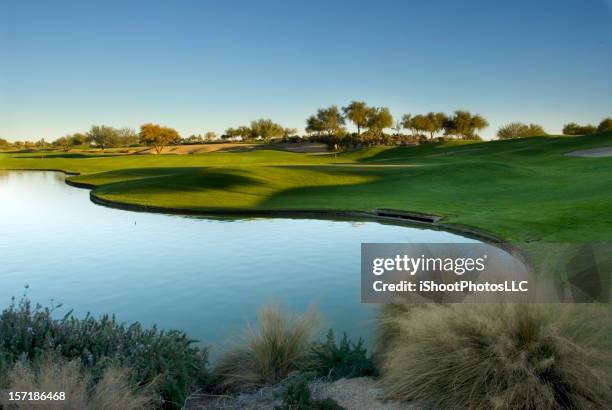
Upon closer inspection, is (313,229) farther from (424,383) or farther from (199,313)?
(424,383)

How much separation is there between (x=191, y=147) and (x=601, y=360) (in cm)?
9750

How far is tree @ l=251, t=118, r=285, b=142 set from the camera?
12006 cm

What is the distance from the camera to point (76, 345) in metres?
5.00

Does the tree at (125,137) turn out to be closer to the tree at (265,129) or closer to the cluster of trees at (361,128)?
the cluster of trees at (361,128)

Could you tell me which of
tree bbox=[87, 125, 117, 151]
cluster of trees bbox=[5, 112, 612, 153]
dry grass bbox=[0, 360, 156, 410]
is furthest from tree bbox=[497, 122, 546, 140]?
dry grass bbox=[0, 360, 156, 410]

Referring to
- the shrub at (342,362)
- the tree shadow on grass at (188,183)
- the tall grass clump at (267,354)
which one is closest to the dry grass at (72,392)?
the tall grass clump at (267,354)

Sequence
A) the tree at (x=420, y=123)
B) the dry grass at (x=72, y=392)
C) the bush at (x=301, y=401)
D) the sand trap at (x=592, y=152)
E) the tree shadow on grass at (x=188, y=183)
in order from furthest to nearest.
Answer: the tree at (x=420, y=123) → the sand trap at (x=592, y=152) → the tree shadow on grass at (x=188, y=183) → the bush at (x=301, y=401) → the dry grass at (x=72, y=392)

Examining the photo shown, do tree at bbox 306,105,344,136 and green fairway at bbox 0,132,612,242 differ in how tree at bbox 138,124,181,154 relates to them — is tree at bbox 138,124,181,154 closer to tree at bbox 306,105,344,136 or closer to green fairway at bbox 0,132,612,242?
tree at bbox 306,105,344,136

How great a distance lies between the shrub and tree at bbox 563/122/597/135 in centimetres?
8599

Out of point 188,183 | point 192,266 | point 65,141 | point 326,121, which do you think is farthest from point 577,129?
point 65,141

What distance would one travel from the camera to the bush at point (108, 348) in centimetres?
462

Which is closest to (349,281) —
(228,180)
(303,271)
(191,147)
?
(303,271)

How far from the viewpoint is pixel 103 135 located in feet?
403

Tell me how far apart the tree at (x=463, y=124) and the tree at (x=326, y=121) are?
821 inches
